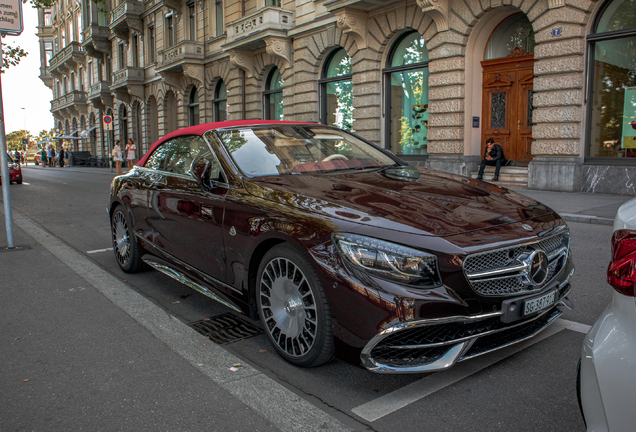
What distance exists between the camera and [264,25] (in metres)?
21.3

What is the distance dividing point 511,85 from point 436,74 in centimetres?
220

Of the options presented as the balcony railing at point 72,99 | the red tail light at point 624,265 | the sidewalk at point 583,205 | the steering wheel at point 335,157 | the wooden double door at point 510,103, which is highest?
the balcony railing at point 72,99

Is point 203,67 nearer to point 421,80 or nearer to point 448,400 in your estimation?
point 421,80

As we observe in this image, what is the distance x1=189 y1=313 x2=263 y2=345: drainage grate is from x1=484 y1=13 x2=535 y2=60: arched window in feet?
45.9

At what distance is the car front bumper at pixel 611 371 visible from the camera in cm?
152

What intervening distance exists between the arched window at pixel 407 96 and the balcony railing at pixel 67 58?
42465 mm

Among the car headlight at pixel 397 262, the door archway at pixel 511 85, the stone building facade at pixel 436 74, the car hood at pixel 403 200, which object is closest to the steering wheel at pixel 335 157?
the car hood at pixel 403 200

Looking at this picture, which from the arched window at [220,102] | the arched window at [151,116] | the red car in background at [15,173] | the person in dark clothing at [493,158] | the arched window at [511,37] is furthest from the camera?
the arched window at [151,116]

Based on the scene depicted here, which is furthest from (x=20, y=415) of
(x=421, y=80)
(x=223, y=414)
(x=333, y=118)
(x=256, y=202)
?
(x=333, y=118)

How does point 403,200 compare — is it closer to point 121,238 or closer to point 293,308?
point 293,308

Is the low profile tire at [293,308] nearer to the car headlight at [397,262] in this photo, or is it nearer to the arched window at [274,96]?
the car headlight at [397,262]

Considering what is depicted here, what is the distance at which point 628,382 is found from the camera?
1517mm

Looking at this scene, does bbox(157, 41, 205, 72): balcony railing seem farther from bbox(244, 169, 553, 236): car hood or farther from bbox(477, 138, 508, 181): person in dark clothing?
bbox(244, 169, 553, 236): car hood

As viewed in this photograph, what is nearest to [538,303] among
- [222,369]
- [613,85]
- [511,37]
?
[222,369]
